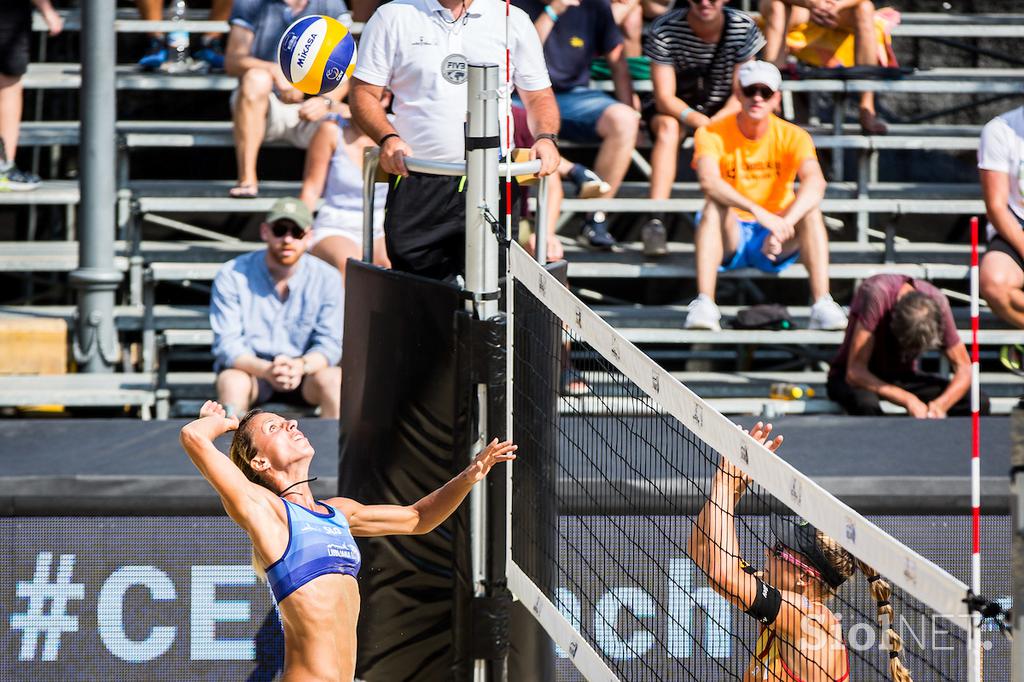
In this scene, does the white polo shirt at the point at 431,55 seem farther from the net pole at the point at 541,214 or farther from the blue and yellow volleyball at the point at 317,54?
the net pole at the point at 541,214

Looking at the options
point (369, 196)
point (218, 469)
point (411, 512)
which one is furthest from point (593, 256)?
point (218, 469)

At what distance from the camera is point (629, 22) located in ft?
27.9

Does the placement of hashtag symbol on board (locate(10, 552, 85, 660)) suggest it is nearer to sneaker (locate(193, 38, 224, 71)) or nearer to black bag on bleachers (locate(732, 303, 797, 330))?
black bag on bleachers (locate(732, 303, 797, 330))

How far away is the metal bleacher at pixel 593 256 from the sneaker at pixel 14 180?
56 millimetres

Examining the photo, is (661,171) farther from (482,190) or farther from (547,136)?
(482,190)

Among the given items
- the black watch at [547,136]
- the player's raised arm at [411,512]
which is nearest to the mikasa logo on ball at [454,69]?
the black watch at [547,136]

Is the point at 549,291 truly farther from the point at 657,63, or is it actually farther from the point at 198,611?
the point at 657,63

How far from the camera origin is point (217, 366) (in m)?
6.30

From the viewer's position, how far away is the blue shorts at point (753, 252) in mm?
7270

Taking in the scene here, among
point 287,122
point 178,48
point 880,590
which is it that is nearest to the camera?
point 880,590

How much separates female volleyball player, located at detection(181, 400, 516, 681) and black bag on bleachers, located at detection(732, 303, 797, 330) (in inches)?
143

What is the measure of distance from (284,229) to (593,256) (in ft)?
6.78

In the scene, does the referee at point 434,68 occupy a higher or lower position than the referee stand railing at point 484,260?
higher

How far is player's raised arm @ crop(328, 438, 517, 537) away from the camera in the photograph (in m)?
3.76
